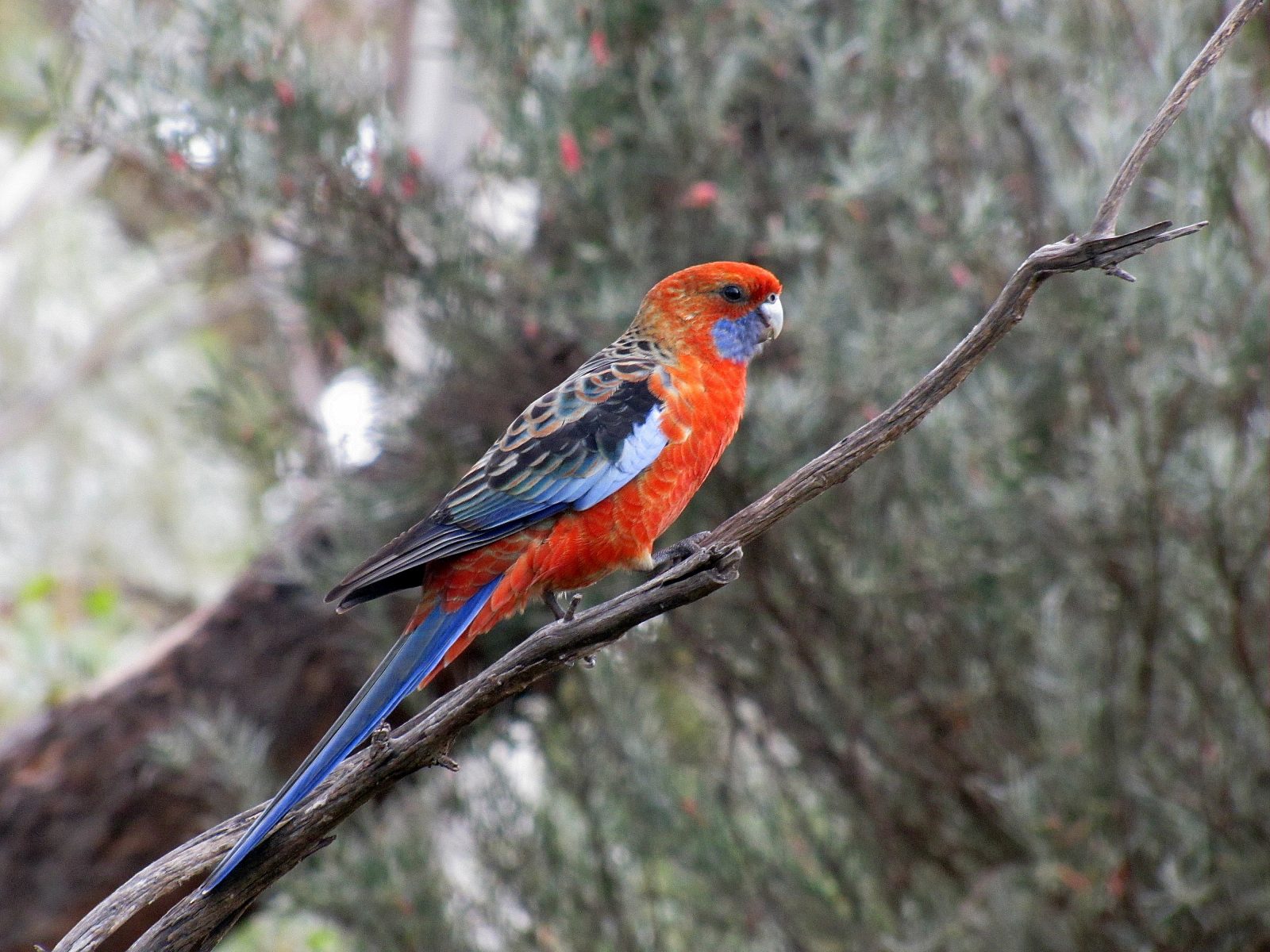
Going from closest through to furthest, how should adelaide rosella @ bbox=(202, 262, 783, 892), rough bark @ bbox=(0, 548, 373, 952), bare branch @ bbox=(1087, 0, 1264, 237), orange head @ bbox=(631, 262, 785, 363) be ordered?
bare branch @ bbox=(1087, 0, 1264, 237)
adelaide rosella @ bbox=(202, 262, 783, 892)
orange head @ bbox=(631, 262, 785, 363)
rough bark @ bbox=(0, 548, 373, 952)

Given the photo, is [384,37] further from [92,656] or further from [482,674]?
[482,674]

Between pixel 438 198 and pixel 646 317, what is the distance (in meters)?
1.46

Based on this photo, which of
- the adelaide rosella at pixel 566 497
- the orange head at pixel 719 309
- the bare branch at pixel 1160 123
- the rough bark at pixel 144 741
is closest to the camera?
the bare branch at pixel 1160 123

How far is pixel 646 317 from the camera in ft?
10.1

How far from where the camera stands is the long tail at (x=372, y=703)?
192 cm

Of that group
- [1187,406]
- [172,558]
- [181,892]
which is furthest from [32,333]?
[1187,406]

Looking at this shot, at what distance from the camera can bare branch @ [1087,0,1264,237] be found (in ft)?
6.28

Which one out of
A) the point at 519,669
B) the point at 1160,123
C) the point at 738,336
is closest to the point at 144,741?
the point at 738,336

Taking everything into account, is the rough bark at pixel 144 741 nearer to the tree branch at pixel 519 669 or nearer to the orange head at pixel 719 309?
the orange head at pixel 719 309

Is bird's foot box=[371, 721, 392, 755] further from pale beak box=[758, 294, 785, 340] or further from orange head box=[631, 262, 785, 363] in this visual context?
pale beak box=[758, 294, 785, 340]

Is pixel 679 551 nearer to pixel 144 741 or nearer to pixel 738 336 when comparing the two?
→ pixel 738 336

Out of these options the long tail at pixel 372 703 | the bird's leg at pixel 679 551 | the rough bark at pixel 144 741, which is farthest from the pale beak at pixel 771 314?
the rough bark at pixel 144 741

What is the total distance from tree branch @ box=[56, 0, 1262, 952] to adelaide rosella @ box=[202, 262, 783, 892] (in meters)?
0.27

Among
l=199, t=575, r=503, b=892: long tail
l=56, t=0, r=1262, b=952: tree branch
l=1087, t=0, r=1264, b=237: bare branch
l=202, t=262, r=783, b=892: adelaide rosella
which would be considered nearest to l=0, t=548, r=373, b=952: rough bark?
l=202, t=262, r=783, b=892: adelaide rosella
